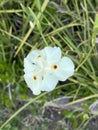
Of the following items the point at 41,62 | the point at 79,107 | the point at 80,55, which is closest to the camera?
the point at 41,62

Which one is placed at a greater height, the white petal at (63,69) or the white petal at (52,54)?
the white petal at (52,54)

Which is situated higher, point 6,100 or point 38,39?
point 38,39

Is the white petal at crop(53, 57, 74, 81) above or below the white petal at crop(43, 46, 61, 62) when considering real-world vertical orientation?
below

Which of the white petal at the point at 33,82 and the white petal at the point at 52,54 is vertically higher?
the white petal at the point at 52,54

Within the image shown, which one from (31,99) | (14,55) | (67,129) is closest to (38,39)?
(14,55)

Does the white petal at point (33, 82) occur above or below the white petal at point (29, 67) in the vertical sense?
below

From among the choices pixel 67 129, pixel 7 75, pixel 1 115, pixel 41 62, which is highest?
pixel 41 62

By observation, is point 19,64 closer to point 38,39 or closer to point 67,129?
point 38,39

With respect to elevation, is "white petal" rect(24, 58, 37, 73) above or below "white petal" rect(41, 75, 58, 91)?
above
